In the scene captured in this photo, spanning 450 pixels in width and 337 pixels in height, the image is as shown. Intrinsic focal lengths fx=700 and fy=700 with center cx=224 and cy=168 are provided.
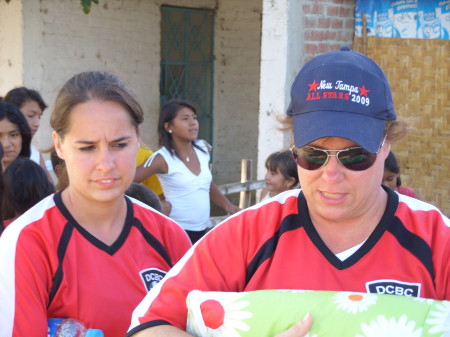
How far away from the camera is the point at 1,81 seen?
7465 millimetres

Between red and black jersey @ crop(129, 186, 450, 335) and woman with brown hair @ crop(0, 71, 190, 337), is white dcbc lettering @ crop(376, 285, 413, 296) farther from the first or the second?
woman with brown hair @ crop(0, 71, 190, 337)

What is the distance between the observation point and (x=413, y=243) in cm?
191

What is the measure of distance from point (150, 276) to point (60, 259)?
340mm

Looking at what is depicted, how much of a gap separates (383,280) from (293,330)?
0.96 ft

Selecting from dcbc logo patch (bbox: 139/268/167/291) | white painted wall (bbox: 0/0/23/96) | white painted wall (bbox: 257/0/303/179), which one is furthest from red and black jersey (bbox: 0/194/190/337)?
white painted wall (bbox: 0/0/23/96)

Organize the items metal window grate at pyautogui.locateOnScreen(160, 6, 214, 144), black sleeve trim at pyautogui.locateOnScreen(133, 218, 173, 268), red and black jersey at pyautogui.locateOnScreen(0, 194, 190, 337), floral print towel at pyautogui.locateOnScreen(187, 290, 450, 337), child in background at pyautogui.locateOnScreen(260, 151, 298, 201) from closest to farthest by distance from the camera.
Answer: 1. floral print towel at pyautogui.locateOnScreen(187, 290, 450, 337)
2. red and black jersey at pyautogui.locateOnScreen(0, 194, 190, 337)
3. black sleeve trim at pyautogui.locateOnScreen(133, 218, 173, 268)
4. child in background at pyautogui.locateOnScreen(260, 151, 298, 201)
5. metal window grate at pyautogui.locateOnScreen(160, 6, 214, 144)

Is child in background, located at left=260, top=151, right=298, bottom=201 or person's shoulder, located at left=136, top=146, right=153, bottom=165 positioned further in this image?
person's shoulder, located at left=136, top=146, right=153, bottom=165

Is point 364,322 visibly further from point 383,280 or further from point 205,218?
point 205,218

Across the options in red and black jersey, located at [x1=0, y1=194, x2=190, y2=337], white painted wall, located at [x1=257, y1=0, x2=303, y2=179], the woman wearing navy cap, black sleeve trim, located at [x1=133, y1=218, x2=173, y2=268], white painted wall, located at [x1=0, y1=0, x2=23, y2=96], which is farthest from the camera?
white painted wall, located at [x1=0, y1=0, x2=23, y2=96]

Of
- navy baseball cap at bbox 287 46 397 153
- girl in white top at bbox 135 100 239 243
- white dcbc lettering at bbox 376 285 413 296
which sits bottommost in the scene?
girl in white top at bbox 135 100 239 243

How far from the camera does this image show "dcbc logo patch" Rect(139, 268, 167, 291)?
2.44 meters

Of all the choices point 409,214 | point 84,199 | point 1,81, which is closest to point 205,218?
point 1,81

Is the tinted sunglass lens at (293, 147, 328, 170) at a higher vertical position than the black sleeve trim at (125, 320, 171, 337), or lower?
higher

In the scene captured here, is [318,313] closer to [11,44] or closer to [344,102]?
[344,102]
